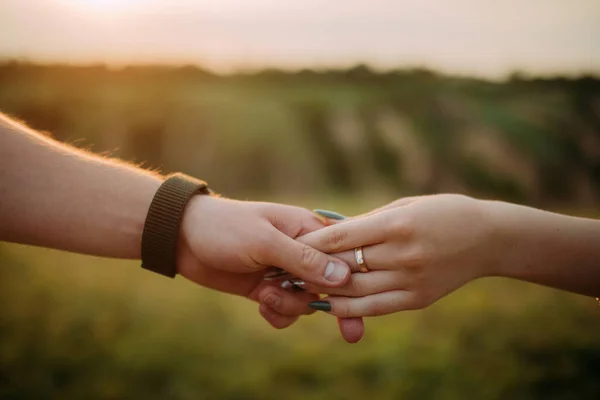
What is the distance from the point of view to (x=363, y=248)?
8.14 feet

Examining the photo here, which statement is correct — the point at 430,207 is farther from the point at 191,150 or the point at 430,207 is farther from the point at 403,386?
the point at 191,150

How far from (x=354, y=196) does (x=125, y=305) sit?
7717 mm

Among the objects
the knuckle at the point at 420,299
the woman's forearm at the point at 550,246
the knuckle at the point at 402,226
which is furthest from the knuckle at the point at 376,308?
the woman's forearm at the point at 550,246

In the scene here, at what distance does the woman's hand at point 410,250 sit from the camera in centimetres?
235

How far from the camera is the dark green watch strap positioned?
2361 mm

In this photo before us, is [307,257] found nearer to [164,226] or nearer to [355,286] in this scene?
[355,286]

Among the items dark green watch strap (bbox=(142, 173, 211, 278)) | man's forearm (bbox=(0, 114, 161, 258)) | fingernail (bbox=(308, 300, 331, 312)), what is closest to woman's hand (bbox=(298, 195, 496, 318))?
fingernail (bbox=(308, 300, 331, 312))

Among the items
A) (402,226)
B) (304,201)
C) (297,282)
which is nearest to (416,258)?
(402,226)

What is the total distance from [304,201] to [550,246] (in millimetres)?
9162

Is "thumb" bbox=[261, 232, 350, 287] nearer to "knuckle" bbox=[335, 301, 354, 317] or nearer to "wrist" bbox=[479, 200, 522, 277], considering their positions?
"knuckle" bbox=[335, 301, 354, 317]

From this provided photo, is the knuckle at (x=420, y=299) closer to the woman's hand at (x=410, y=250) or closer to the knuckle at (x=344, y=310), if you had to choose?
the woman's hand at (x=410, y=250)

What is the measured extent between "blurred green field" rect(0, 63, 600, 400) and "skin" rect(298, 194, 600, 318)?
127 centimetres

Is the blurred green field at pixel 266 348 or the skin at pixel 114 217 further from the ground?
the skin at pixel 114 217

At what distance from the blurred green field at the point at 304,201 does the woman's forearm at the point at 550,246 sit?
1.37 m
